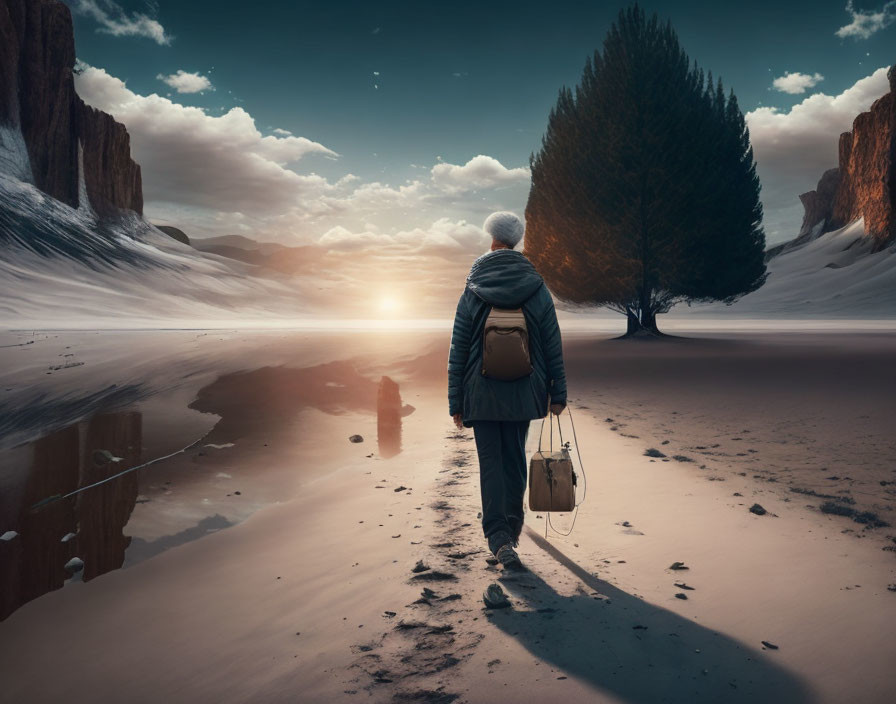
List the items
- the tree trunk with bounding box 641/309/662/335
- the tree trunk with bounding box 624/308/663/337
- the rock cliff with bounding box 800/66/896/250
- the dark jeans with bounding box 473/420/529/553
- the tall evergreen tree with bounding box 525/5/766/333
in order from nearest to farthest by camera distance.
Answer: the dark jeans with bounding box 473/420/529/553
the tall evergreen tree with bounding box 525/5/766/333
the tree trunk with bounding box 641/309/662/335
the tree trunk with bounding box 624/308/663/337
the rock cliff with bounding box 800/66/896/250

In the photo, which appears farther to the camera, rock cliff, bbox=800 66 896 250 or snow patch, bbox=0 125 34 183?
snow patch, bbox=0 125 34 183

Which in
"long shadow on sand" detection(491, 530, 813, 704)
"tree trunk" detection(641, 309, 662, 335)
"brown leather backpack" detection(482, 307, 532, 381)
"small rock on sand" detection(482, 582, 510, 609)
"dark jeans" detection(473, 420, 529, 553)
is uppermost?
"tree trunk" detection(641, 309, 662, 335)

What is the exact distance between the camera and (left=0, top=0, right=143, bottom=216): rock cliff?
90.2 metres

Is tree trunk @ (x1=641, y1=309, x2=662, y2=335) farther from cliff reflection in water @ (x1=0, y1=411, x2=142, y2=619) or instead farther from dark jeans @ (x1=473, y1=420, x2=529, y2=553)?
dark jeans @ (x1=473, y1=420, x2=529, y2=553)

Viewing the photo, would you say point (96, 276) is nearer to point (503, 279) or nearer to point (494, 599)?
point (503, 279)

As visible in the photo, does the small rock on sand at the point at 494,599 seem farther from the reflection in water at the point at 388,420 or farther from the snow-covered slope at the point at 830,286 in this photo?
the snow-covered slope at the point at 830,286

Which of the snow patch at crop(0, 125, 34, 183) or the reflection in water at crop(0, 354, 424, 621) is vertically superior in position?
the snow patch at crop(0, 125, 34, 183)

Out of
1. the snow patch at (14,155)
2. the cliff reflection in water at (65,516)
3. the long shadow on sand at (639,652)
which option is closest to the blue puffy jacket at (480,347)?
the long shadow on sand at (639,652)


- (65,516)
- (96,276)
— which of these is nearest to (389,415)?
(65,516)

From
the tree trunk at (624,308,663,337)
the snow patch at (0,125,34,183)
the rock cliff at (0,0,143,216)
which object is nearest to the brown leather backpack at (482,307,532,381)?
the tree trunk at (624,308,663,337)

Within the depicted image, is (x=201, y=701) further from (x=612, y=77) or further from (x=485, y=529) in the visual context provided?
(x=612, y=77)

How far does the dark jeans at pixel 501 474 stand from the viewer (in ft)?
12.4

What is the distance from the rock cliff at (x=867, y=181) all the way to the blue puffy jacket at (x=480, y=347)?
4024 inches

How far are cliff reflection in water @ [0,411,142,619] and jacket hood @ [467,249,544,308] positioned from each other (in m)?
3.18
